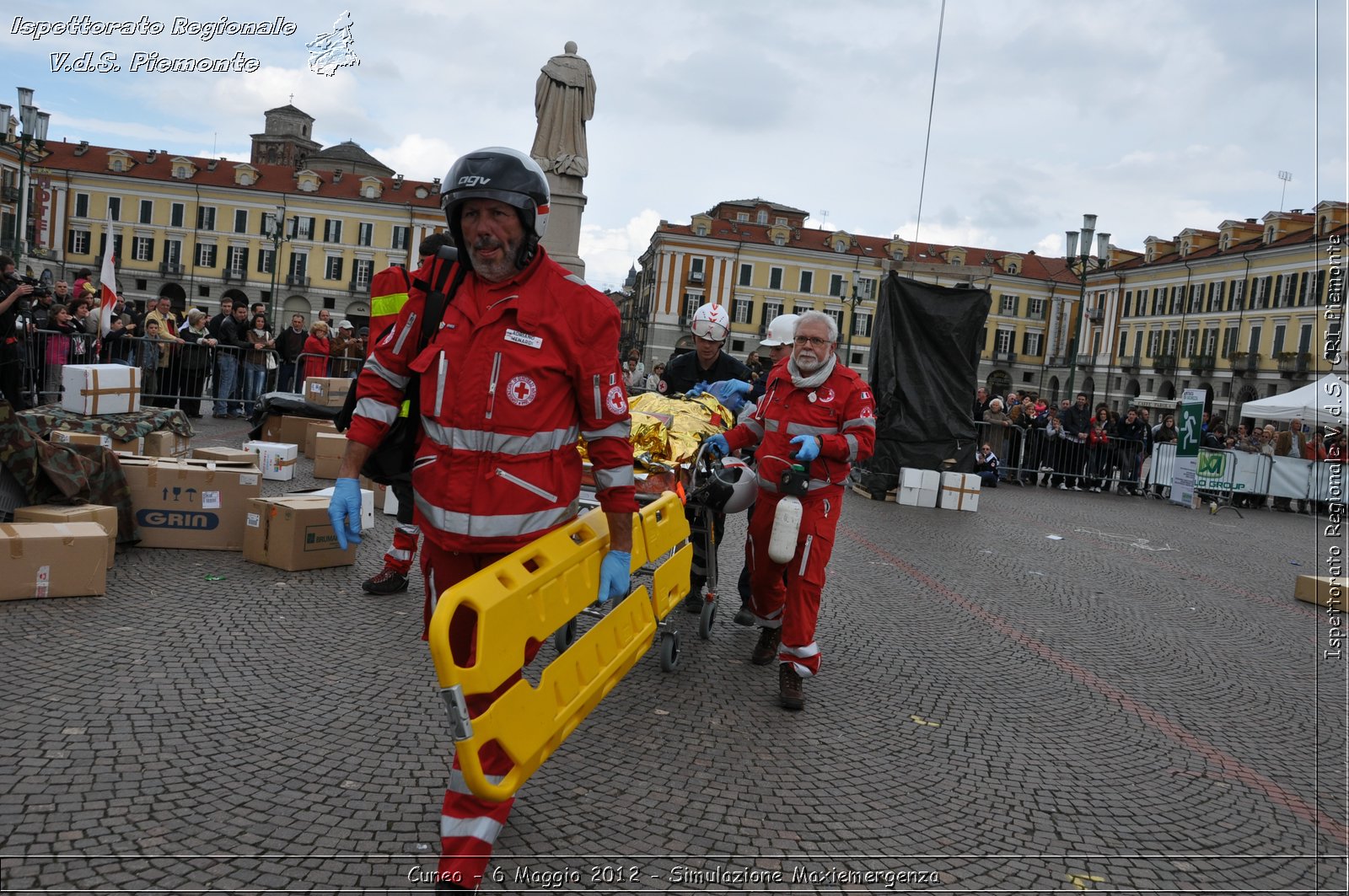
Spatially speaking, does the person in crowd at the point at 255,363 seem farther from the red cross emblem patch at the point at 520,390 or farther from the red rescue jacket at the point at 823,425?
the red cross emblem patch at the point at 520,390

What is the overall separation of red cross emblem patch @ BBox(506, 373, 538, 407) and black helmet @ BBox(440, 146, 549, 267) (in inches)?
15.2

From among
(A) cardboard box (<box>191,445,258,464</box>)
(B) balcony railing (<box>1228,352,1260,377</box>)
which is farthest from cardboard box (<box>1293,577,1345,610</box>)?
(B) balcony railing (<box>1228,352,1260,377</box>)

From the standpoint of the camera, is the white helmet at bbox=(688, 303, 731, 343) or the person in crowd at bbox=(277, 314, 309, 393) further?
the person in crowd at bbox=(277, 314, 309, 393)

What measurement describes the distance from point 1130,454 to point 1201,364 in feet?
189

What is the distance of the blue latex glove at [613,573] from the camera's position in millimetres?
3424

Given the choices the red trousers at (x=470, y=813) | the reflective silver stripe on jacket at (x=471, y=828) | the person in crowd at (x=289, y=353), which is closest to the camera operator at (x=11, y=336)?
the person in crowd at (x=289, y=353)

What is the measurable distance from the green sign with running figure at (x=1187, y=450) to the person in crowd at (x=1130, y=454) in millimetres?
1288

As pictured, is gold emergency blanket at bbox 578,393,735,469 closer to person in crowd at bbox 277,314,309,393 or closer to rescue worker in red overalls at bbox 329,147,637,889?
rescue worker in red overalls at bbox 329,147,637,889

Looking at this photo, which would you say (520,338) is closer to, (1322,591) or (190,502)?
(190,502)

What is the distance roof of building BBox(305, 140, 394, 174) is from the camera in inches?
3900

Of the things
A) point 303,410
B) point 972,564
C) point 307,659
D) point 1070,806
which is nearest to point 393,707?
point 307,659

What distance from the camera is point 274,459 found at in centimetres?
967

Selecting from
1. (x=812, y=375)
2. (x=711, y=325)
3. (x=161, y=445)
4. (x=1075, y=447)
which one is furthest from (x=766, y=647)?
(x=1075, y=447)

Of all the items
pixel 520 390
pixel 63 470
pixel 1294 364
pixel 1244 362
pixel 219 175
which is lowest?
pixel 63 470
